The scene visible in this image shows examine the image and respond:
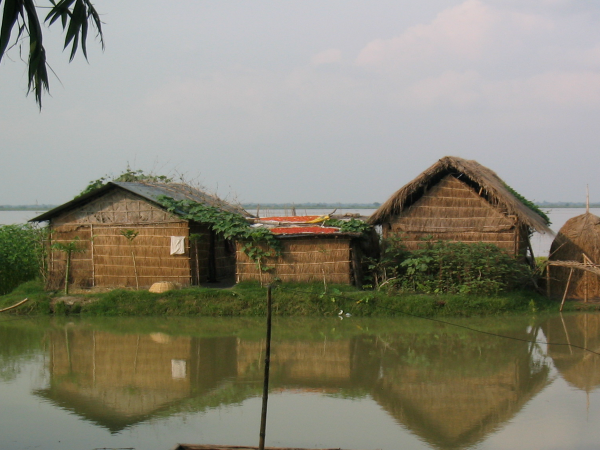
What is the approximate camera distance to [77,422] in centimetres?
654

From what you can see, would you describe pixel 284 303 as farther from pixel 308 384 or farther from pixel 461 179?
pixel 461 179

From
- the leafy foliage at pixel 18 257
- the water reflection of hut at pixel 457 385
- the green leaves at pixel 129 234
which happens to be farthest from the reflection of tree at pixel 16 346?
the water reflection of hut at pixel 457 385

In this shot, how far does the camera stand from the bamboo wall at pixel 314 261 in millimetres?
13164

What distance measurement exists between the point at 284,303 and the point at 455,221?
408 cm

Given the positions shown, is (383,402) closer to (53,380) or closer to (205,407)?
(205,407)

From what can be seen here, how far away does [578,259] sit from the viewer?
43.3 feet

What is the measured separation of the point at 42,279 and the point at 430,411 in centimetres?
1100

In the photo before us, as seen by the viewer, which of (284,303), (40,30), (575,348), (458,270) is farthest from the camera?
(458,270)

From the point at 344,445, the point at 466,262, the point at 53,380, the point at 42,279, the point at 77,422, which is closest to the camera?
the point at 344,445

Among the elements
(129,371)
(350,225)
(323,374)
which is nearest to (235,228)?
(350,225)

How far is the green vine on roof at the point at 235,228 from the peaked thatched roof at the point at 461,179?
90.1 inches

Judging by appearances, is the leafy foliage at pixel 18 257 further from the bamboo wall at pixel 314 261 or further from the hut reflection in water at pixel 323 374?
the bamboo wall at pixel 314 261

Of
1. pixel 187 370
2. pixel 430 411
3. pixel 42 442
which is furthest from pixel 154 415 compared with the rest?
pixel 430 411

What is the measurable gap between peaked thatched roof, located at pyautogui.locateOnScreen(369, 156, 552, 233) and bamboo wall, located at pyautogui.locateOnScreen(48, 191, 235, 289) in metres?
4.15
